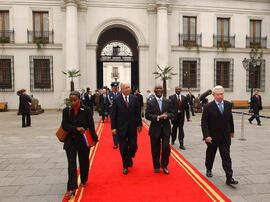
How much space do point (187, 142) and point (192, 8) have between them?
52.0 ft

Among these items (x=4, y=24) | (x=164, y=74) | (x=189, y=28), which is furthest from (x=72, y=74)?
(x=189, y=28)

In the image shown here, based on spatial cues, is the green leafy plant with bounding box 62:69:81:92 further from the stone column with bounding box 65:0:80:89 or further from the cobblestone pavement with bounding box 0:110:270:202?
the cobblestone pavement with bounding box 0:110:270:202

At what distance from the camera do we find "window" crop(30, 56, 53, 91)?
18781 mm

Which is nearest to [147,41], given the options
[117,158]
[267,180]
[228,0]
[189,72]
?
[189,72]

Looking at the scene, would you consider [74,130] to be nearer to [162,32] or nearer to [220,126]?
[220,126]

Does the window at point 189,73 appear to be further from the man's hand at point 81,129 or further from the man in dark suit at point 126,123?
the man's hand at point 81,129

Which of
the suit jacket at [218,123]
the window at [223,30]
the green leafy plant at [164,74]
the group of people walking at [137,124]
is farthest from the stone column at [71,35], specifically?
the suit jacket at [218,123]

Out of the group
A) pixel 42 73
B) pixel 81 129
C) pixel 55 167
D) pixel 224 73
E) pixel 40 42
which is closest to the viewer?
pixel 81 129

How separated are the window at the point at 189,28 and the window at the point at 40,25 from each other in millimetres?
11539

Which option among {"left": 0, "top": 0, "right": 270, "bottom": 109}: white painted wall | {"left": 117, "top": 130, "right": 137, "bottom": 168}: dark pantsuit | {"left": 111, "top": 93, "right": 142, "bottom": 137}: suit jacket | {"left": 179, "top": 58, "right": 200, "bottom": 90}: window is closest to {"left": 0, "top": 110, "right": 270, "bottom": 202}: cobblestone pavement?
{"left": 117, "top": 130, "right": 137, "bottom": 168}: dark pantsuit

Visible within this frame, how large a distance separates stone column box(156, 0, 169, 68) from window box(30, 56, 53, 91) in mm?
8830

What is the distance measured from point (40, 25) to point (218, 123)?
731 inches

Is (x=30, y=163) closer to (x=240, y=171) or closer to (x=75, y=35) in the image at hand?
(x=240, y=171)

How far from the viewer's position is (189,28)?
20.3 metres
